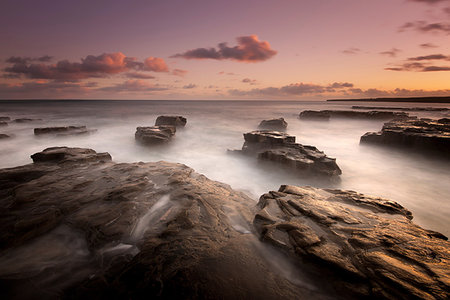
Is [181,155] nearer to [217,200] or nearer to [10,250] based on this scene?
[217,200]

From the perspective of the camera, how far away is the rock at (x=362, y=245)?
6.46ft

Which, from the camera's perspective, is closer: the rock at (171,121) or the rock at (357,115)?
the rock at (171,121)

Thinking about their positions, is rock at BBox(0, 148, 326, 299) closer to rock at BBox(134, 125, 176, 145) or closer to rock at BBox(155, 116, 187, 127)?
rock at BBox(134, 125, 176, 145)

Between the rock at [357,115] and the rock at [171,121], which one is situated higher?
the rock at [357,115]

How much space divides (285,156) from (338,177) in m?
2.24

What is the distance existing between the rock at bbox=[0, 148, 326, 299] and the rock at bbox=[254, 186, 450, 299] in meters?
0.36

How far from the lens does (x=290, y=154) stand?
8.38 meters

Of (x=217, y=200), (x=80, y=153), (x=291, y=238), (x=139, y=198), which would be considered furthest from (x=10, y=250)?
(x=80, y=153)

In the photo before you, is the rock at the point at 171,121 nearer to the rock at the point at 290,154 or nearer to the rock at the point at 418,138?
the rock at the point at 290,154

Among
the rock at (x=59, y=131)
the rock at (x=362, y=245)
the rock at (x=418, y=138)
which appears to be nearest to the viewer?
the rock at (x=362, y=245)

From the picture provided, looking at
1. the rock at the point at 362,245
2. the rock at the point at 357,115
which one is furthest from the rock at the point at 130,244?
the rock at the point at 357,115

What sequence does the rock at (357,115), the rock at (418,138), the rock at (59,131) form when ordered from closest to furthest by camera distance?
the rock at (418,138), the rock at (59,131), the rock at (357,115)

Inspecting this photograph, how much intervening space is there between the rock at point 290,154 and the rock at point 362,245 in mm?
3757

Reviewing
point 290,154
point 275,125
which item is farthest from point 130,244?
point 275,125
